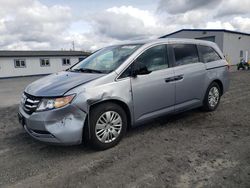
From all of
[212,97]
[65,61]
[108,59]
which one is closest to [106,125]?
[108,59]

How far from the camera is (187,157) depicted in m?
3.30

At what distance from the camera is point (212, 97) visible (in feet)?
17.9

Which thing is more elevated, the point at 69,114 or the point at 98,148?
the point at 69,114

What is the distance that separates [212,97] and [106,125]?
3.14 meters

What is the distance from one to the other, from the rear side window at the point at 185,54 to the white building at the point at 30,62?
2622cm

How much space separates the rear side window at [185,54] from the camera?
462 centimetres

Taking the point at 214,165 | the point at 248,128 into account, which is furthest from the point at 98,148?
the point at 248,128

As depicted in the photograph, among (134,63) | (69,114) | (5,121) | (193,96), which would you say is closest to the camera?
(69,114)

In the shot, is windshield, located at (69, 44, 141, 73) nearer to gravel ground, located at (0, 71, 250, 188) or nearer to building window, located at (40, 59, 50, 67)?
gravel ground, located at (0, 71, 250, 188)

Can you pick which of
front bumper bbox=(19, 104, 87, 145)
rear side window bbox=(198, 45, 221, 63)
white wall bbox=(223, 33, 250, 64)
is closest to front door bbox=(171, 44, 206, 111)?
rear side window bbox=(198, 45, 221, 63)

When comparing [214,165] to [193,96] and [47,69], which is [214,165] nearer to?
[193,96]

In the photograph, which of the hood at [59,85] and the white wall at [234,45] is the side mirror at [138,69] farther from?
the white wall at [234,45]

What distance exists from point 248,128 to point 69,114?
11.4 ft

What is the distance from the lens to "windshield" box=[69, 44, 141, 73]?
13.0 feet
